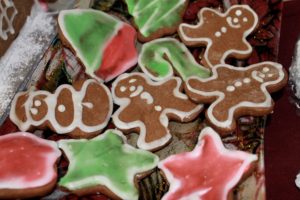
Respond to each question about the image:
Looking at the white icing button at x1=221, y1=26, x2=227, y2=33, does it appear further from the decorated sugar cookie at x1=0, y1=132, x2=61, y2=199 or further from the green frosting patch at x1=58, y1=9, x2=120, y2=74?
the decorated sugar cookie at x1=0, y1=132, x2=61, y2=199

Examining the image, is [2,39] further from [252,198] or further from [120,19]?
[252,198]

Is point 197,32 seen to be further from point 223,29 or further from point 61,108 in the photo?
point 61,108

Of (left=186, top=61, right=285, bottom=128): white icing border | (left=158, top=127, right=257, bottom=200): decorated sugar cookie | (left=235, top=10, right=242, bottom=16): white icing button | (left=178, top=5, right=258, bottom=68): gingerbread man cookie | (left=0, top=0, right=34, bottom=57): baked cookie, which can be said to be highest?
(left=0, top=0, right=34, bottom=57): baked cookie

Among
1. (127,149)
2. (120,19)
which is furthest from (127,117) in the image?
(120,19)

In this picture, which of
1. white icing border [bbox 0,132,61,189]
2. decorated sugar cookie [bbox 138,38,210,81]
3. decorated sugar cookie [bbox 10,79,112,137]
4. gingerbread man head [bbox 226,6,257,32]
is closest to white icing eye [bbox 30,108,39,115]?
decorated sugar cookie [bbox 10,79,112,137]

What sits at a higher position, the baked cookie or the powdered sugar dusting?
the baked cookie

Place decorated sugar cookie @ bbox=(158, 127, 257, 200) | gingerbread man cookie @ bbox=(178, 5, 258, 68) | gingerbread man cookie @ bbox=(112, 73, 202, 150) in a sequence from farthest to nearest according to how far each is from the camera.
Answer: gingerbread man cookie @ bbox=(178, 5, 258, 68) < gingerbread man cookie @ bbox=(112, 73, 202, 150) < decorated sugar cookie @ bbox=(158, 127, 257, 200)

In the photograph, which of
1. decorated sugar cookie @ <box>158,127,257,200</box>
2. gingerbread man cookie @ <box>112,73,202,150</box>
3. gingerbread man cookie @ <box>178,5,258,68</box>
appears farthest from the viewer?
gingerbread man cookie @ <box>178,5,258,68</box>

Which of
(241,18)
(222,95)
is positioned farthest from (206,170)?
(241,18)

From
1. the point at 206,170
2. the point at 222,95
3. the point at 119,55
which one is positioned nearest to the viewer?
the point at 206,170
